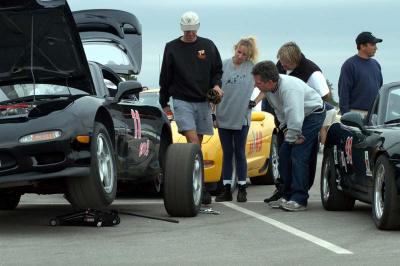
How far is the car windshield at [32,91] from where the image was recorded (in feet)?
31.3

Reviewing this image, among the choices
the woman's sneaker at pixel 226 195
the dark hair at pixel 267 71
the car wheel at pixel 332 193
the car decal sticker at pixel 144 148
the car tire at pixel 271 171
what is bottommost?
the car tire at pixel 271 171

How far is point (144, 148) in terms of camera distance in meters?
10.3

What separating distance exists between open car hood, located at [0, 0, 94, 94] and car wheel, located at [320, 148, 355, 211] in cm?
268

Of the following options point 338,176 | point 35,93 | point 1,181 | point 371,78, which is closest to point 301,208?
point 338,176

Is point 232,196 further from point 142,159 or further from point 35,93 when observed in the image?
point 35,93

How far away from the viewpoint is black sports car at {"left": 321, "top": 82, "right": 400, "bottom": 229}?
28.5 feet

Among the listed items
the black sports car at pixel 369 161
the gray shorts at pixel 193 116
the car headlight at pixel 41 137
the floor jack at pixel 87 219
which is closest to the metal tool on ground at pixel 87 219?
the floor jack at pixel 87 219

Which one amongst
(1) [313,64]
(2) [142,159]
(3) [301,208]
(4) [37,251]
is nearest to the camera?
(4) [37,251]

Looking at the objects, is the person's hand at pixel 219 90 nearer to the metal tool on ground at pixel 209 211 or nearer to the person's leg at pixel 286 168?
the person's leg at pixel 286 168

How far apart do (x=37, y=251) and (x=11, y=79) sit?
7.78 feet

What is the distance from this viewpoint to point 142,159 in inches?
401

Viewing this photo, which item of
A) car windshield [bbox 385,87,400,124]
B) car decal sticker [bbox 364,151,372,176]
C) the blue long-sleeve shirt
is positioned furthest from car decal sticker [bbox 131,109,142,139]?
the blue long-sleeve shirt

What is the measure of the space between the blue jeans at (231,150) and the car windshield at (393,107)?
2218 mm

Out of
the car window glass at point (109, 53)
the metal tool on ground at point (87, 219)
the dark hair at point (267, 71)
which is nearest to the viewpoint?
the metal tool on ground at point (87, 219)
